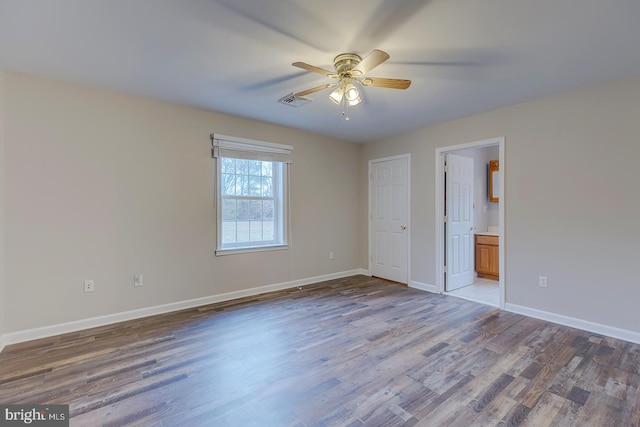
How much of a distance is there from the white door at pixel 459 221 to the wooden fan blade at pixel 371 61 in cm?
254

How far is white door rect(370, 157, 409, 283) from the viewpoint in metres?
4.73

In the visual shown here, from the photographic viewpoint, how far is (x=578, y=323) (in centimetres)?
299

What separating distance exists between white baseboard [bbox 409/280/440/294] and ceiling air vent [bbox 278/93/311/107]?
311 cm

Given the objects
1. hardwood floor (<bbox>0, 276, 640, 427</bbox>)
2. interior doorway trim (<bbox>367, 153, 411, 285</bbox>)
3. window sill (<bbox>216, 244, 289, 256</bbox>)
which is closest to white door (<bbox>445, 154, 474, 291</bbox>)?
interior doorway trim (<bbox>367, 153, 411, 285</bbox>)

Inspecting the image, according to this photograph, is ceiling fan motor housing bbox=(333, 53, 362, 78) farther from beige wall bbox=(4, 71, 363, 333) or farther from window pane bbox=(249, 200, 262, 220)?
window pane bbox=(249, 200, 262, 220)

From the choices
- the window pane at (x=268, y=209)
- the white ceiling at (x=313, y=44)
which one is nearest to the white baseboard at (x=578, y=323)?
the white ceiling at (x=313, y=44)

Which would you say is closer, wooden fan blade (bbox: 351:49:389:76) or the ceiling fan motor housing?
wooden fan blade (bbox: 351:49:389:76)

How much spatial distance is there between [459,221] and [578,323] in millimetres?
1859

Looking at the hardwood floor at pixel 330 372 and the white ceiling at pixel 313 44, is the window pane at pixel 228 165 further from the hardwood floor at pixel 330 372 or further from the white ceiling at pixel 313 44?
the hardwood floor at pixel 330 372

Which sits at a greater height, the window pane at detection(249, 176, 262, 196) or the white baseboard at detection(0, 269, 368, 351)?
the window pane at detection(249, 176, 262, 196)

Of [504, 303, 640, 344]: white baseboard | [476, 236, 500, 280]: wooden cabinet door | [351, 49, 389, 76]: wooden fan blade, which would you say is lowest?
[504, 303, 640, 344]: white baseboard

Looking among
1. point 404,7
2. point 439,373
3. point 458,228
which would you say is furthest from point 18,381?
point 458,228

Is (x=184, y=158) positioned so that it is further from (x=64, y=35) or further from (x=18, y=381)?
(x=18, y=381)

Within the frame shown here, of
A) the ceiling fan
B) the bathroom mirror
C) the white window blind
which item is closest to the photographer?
the ceiling fan
